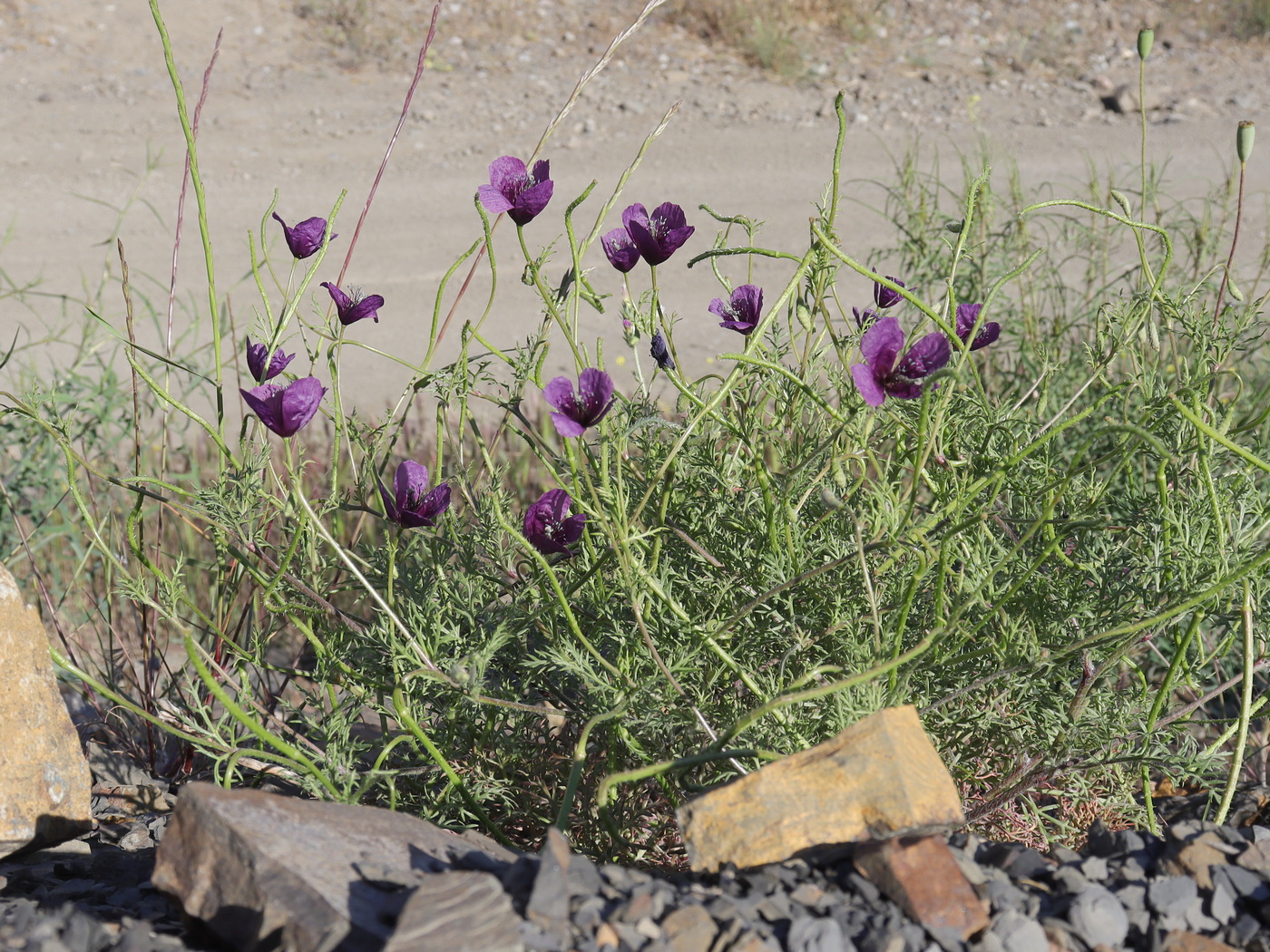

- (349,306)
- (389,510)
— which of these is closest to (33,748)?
(389,510)

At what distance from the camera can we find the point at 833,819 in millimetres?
1349

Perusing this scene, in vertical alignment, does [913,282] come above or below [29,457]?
above

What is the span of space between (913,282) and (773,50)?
6351mm

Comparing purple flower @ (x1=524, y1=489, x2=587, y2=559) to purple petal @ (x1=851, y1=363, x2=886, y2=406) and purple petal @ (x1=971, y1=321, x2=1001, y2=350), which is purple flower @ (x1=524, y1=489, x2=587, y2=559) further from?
purple petal @ (x1=971, y1=321, x2=1001, y2=350)

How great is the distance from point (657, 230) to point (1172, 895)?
3.61 ft

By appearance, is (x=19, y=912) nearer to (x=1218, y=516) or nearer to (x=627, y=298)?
(x=627, y=298)

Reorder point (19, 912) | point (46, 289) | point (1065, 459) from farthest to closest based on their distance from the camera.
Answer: point (46, 289), point (1065, 459), point (19, 912)

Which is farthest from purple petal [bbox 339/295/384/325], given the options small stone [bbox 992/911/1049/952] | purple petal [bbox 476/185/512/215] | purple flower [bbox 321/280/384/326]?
small stone [bbox 992/911/1049/952]

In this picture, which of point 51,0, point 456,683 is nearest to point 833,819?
point 456,683

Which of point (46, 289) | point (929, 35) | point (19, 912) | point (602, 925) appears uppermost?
point (929, 35)

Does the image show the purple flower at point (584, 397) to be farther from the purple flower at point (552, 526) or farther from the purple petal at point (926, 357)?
the purple petal at point (926, 357)

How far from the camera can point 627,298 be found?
1823 mm

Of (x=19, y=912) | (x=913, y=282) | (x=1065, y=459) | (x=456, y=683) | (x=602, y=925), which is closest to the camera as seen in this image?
(x=602, y=925)

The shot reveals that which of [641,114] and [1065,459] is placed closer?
[1065,459]
